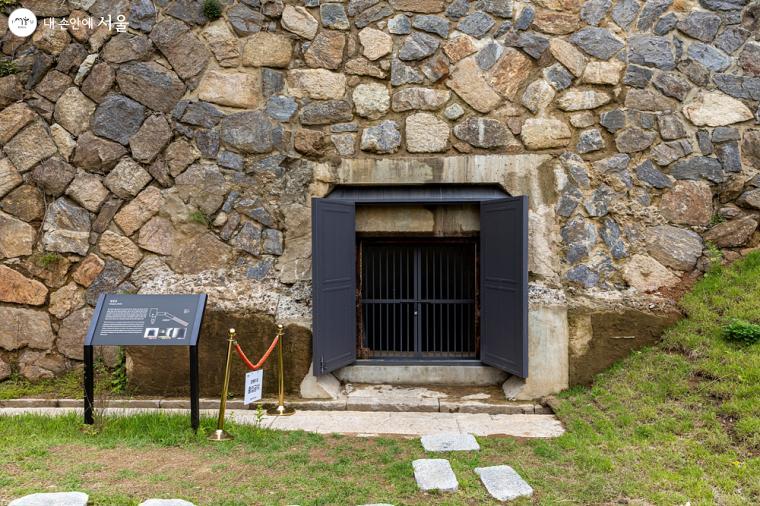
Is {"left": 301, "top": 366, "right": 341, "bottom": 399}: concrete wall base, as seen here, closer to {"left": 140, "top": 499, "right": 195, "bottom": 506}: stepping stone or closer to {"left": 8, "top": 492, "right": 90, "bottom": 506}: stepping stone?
{"left": 140, "top": 499, "right": 195, "bottom": 506}: stepping stone

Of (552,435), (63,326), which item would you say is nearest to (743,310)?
(552,435)

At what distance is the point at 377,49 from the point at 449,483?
4322 millimetres

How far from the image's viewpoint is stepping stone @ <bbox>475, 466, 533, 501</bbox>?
333cm

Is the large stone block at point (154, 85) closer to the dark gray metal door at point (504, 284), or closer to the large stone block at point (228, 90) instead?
the large stone block at point (228, 90)

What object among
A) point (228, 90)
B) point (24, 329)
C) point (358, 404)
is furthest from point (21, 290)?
point (358, 404)

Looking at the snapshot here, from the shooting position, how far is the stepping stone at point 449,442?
414 cm

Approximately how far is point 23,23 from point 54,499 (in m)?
5.20

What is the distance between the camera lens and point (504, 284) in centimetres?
550

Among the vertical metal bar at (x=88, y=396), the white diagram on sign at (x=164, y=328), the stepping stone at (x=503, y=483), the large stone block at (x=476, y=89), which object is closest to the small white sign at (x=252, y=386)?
the white diagram on sign at (x=164, y=328)

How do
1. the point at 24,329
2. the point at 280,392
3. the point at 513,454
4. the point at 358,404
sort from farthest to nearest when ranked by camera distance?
the point at 24,329
the point at 358,404
the point at 280,392
the point at 513,454

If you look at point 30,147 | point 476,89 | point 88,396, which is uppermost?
point 476,89

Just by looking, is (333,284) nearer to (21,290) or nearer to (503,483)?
(503,483)

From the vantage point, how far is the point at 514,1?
18.8ft

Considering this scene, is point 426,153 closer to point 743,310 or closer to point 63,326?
point 743,310
